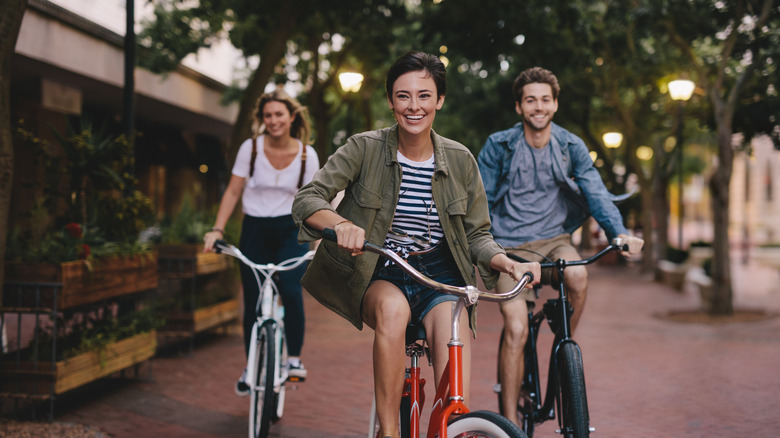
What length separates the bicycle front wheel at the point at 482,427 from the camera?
2.53 m

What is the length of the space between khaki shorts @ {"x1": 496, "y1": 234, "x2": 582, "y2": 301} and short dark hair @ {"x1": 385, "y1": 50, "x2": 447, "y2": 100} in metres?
1.38

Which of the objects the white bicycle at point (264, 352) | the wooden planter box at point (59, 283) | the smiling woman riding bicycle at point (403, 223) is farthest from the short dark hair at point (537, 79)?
the wooden planter box at point (59, 283)

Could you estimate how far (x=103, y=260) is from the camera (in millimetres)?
5816

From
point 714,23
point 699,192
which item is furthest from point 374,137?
point 699,192

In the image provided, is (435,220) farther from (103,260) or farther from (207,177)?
(207,177)

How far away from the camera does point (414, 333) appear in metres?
3.26

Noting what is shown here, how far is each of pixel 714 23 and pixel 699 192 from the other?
6620cm

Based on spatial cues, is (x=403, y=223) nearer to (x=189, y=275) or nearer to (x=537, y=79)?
(x=537, y=79)

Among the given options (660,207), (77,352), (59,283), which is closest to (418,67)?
(59,283)

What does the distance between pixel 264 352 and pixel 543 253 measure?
1736mm

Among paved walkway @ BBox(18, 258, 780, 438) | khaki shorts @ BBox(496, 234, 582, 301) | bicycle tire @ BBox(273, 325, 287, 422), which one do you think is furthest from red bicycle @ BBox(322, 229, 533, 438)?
paved walkway @ BBox(18, 258, 780, 438)

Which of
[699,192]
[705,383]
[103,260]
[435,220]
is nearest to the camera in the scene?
[435,220]

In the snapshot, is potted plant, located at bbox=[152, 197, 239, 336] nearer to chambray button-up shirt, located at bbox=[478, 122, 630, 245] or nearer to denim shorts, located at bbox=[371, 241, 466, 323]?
chambray button-up shirt, located at bbox=[478, 122, 630, 245]

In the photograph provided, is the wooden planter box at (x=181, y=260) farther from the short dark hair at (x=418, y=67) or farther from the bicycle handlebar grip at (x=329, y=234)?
the bicycle handlebar grip at (x=329, y=234)
